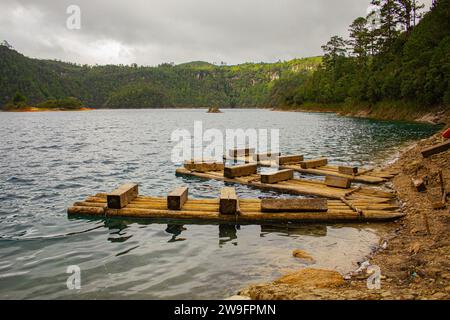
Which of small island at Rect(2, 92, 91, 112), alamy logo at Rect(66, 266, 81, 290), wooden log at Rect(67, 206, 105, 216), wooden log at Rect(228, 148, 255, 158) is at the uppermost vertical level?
small island at Rect(2, 92, 91, 112)

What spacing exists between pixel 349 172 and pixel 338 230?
7905mm

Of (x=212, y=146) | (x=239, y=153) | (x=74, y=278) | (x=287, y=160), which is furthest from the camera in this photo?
(x=212, y=146)

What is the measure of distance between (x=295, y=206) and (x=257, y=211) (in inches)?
47.0

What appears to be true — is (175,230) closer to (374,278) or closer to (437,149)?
(374,278)

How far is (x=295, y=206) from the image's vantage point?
1088 cm

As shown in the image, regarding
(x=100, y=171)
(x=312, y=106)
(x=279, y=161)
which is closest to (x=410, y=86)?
(x=279, y=161)

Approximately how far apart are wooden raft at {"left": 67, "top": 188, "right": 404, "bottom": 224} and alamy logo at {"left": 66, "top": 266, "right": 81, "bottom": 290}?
3536 mm

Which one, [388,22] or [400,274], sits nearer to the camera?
[400,274]

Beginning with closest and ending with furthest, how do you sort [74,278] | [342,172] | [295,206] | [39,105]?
1. [74,278]
2. [295,206]
3. [342,172]
4. [39,105]

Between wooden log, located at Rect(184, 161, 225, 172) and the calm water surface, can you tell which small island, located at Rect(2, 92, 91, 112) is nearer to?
wooden log, located at Rect(184, 161, 225, 172)

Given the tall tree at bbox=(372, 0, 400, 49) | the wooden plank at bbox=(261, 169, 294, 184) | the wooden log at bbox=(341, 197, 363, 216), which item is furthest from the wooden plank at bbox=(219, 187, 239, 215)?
the tall tree at bbox=(372, 0, 400, 49)

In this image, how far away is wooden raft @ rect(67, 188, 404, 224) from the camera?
35.3ft

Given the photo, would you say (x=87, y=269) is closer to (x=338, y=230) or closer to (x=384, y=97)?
(x=338, y=230)

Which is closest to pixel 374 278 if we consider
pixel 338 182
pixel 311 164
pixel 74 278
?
pixel 74 278
